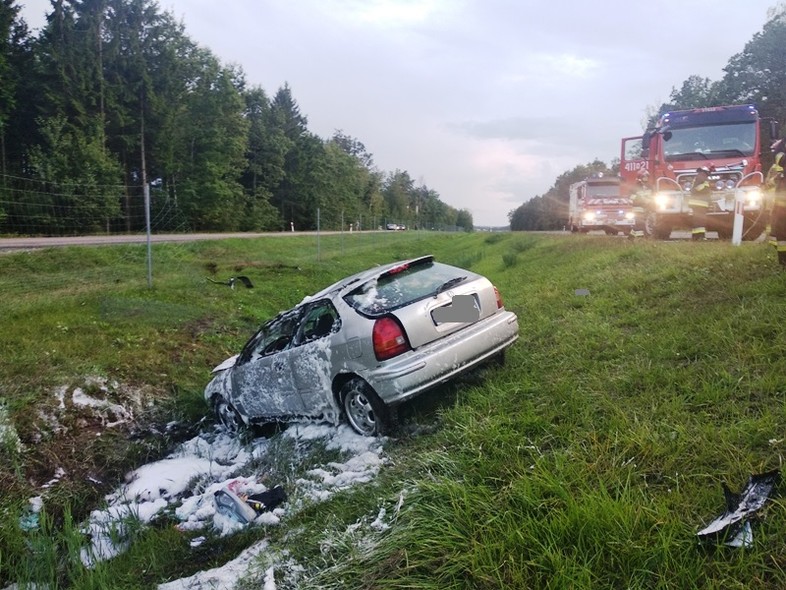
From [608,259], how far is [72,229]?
2063cm

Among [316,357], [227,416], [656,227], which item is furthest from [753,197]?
[227,416]

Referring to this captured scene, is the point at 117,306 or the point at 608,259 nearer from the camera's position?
the point at 117,306

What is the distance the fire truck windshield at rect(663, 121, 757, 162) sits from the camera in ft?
35.9

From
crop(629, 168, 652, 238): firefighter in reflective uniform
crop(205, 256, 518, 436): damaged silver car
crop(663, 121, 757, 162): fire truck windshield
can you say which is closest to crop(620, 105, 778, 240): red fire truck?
crop(663, 121, 757, 162): fire truck windshield

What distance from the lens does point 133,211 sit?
973 inches

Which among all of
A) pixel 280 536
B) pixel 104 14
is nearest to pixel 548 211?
pixel 104 14

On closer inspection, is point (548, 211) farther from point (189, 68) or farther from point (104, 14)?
point (104, 14)

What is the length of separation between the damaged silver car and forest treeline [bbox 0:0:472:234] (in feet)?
56.5

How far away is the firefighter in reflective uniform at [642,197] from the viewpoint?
12.8 meters

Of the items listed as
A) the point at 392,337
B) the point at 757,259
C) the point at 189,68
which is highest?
the point at 189,68

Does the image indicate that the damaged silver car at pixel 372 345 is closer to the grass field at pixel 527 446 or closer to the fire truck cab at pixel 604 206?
the grass field at pixel 527 446

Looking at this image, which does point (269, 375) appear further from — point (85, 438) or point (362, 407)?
point (85, 438)

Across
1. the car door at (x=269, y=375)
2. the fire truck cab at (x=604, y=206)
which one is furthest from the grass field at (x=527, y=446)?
the fire truck cab at (x=604, y=206)

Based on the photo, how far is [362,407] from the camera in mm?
4340
